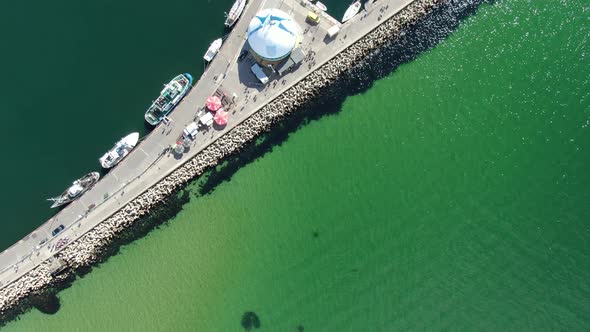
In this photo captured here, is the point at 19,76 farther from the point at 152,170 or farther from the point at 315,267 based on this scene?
the point at 315,267

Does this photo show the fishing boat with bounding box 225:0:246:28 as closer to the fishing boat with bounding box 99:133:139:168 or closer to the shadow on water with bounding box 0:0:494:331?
the shadow on water with bounding box 0:0:494:331

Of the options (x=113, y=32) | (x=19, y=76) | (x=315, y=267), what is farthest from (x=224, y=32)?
(x=315, y=267)

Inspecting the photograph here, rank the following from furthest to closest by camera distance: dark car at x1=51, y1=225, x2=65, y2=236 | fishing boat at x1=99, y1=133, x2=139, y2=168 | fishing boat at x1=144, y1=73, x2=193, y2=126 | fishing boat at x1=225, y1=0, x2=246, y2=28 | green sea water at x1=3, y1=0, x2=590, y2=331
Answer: dark car at x1=51, y1=225, x2=65, y2=236 < green sea water at x1=3, y1=0, x2=590, y2=331 < fishing boat at x1=99, y1=133, x2=139, y2=168 < fishing boat at x1=144, y1=73, x2=193, y2=126 < fishing boat at x1=225, y1=0, x2=246, y2=28

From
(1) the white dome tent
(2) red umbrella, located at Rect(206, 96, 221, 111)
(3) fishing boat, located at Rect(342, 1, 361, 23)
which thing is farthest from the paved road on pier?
(1) the white dome tent

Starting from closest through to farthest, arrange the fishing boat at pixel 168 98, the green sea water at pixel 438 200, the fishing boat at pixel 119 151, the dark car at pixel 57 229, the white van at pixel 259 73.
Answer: the white van at pixel 259 73 → the fishing boat at pixel 168 98 → the fishing boat at pixel 119 151 → the green sea water at pixel 438 200 → the dark car at pixel 57 229

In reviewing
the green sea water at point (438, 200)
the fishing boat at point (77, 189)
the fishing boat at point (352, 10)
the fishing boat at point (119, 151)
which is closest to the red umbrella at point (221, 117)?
the green sea water at point (438, 200)

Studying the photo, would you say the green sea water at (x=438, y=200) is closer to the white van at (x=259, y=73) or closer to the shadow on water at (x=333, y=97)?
the shadow on water at (x=333, y=97)
